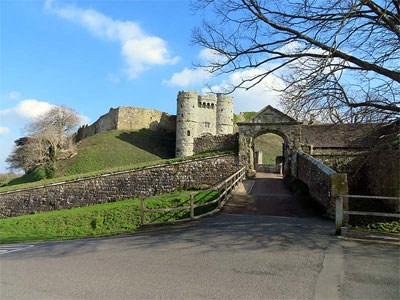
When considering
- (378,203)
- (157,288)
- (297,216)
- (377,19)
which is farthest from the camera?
(378,203)

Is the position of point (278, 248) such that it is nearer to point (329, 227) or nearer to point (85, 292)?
point (329, 227)

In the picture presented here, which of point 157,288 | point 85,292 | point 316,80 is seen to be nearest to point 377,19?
point 316,80

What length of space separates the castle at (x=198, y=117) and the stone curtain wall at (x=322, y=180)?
29.3m

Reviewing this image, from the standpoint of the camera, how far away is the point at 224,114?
51.3 meters

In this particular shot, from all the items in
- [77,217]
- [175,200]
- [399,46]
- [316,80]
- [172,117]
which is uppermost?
[172,117]

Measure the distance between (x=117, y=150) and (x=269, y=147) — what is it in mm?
29971

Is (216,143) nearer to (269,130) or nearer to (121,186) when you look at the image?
(269,130)

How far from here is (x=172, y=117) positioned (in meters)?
55.7

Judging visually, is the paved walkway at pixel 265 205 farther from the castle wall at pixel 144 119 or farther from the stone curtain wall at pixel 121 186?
the castle wall at pixel 144 119

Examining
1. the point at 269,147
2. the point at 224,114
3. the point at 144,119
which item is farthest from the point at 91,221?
the point at 269,147

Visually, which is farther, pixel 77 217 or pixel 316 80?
pixel 77 217

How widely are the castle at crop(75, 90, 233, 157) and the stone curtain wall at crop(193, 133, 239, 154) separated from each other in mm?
17153

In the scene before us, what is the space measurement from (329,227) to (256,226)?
2148mm

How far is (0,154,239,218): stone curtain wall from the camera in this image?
20.7 meters
